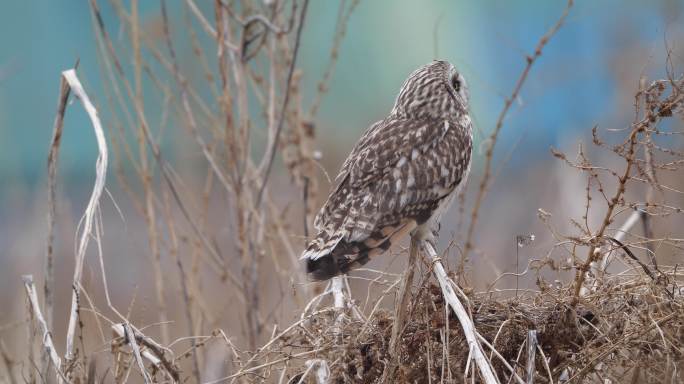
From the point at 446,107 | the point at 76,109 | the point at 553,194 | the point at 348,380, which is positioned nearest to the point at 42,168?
the point at 76,109

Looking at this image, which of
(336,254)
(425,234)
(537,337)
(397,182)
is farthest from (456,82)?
(537,337)

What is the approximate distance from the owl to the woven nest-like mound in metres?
0.26

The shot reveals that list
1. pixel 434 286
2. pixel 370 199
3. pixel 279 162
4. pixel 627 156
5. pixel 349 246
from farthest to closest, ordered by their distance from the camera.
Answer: pixel 279 162, pixel 370 199, pixel 349 246, pixel 434 286, pixel 627 156

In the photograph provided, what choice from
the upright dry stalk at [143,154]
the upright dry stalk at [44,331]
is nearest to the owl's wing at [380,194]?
the upright dry stalk at [44,331]

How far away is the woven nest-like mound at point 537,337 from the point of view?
2258 mm

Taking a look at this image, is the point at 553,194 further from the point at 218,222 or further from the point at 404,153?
the point at 404,153

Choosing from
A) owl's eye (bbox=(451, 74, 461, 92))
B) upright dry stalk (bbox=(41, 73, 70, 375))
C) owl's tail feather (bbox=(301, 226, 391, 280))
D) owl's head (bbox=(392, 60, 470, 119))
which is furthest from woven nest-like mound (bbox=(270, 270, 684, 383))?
owl's eye (bbox=(451, 74, 461, 92))

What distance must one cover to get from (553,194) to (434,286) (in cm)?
491

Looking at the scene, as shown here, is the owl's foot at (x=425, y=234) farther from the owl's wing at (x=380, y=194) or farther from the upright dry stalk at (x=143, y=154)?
the upright dry stalk at (x=143, y=154)

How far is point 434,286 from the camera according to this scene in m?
2.38

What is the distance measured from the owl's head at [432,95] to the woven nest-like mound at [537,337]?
3.56ft

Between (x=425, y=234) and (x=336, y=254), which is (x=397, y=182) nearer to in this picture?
(x=425, y=234)

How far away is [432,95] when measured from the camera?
3387 millimetres

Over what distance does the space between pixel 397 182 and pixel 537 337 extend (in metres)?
0.83
